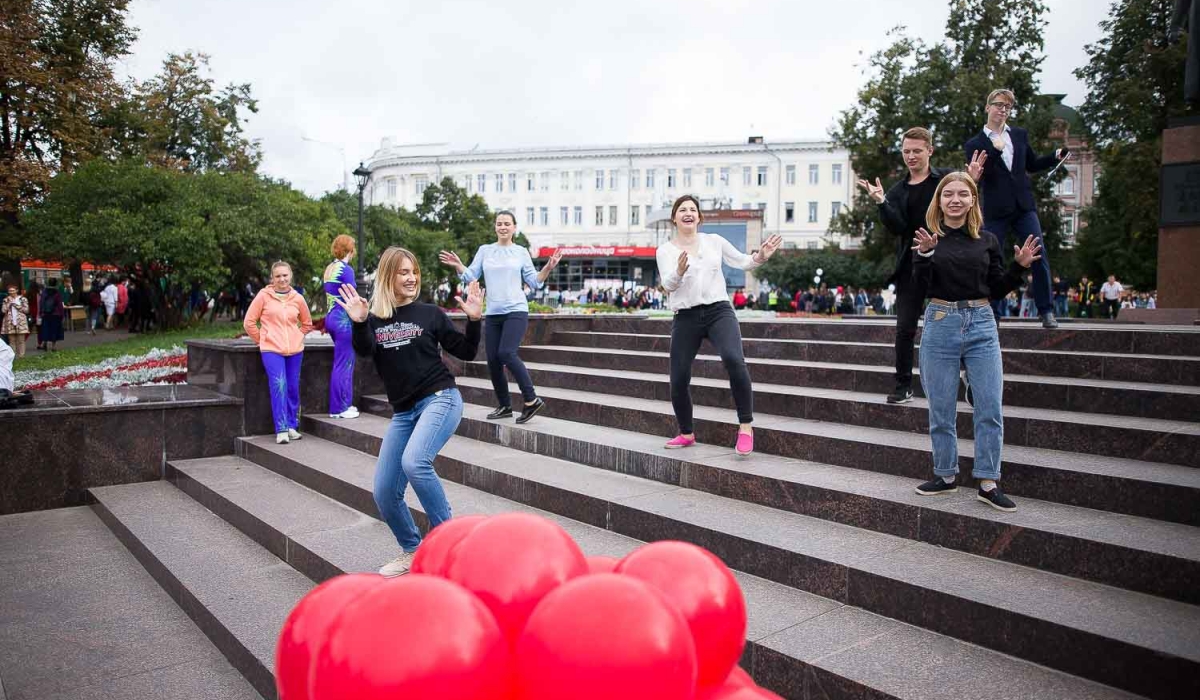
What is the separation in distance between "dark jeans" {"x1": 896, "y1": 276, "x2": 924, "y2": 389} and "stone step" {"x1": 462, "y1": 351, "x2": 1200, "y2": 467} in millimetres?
247

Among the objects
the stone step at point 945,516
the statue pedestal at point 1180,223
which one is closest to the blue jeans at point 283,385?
the stone step at point 945,516

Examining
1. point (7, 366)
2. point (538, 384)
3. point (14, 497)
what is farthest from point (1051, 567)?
point (7, 366)

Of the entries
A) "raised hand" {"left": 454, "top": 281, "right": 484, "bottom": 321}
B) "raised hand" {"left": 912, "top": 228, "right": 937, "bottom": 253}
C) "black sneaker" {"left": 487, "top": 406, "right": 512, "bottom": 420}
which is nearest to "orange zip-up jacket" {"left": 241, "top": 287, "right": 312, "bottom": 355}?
"black sneaker" {"left": 487, "top": 406, "right": 512, "bottom": 420}

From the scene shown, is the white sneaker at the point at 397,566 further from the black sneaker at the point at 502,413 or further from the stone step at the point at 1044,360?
the stone step at the point at 1044,360

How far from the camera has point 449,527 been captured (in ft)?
5.77

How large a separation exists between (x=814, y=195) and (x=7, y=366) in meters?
81.8

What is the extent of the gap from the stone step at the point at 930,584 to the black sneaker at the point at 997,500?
0.40m

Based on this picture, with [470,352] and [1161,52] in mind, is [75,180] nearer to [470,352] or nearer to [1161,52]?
[470,352]

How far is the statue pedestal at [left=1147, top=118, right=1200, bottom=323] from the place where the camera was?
10023 mm

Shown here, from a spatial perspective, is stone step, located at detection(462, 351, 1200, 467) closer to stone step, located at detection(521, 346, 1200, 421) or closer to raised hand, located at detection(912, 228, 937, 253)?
stone step, located at detection(521, 346, 1200, 421)

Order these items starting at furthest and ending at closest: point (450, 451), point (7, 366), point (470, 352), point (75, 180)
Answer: point (75, 180) → point (7, 366) → point (450, 451) → point (470, 352)

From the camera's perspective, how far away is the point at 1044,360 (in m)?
6.27

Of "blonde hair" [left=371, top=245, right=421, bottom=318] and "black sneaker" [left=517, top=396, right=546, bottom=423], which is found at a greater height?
"blonde hair" [left=371, top=245, right=421, bottom=318]

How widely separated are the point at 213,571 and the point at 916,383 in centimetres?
554
